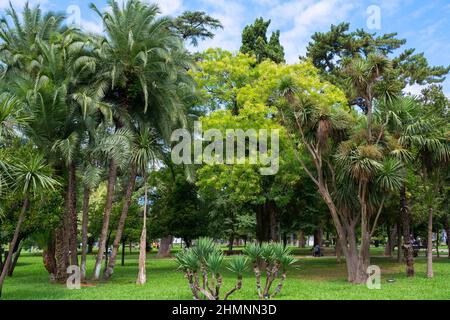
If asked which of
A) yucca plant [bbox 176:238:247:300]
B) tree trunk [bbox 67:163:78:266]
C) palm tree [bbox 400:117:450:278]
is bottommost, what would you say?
yucca plant [bbox 176:238:247:300]

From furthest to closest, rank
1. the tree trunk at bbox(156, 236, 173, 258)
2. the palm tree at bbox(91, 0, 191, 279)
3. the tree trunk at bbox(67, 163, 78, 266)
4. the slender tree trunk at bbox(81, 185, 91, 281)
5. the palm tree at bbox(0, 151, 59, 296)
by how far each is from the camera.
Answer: the tree trunk at bbox(156, 236, 173, 258) < the slender tree trunk at bbox(81, 185, 91, 281) < the tree trunk at bbox(67, 163, 78, 266) < the palm tree at bbox(91, 0, 191, 279) < the palm tree at bbox(0, 151, 59, 296)

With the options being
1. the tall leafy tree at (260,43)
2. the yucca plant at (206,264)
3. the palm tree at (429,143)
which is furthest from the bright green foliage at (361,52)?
the yucca plant at (206,264)

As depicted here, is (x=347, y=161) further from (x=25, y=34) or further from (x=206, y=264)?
(x=25, y=34)

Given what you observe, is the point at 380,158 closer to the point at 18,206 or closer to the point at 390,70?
the point at 390,70

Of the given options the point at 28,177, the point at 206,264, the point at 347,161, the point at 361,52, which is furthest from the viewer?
the point at 361,52

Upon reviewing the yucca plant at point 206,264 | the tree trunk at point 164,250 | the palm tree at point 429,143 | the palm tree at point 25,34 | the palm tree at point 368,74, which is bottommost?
the tree trunk at point 164,250

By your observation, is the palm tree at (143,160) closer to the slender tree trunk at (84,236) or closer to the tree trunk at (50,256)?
the slender tree trunk at (84,236)

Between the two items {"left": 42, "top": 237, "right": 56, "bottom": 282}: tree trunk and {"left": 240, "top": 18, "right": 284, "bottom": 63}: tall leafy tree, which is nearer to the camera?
{"left": 42, "top": 237, "right": 56, "bottom": 282}: tree trunk

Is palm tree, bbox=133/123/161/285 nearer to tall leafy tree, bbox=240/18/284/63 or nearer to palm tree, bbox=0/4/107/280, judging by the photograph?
palm tree, bbox=0/4/107/280

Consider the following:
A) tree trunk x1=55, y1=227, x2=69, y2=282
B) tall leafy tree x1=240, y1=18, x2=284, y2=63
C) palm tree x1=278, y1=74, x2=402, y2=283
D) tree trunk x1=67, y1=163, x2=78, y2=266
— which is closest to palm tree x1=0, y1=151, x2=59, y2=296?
tree trunk x1=67, y1=163, x2=78, y2=266

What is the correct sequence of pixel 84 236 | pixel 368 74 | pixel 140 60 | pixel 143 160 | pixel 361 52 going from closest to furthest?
pixel 368 74, pixel 143 160, pixel 140 60, pixel 84 236, pixel 361 52

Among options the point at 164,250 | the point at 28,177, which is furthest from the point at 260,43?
the point at 164,250

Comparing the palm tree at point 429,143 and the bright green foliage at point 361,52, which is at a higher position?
the bright green foliage at point 361,52
